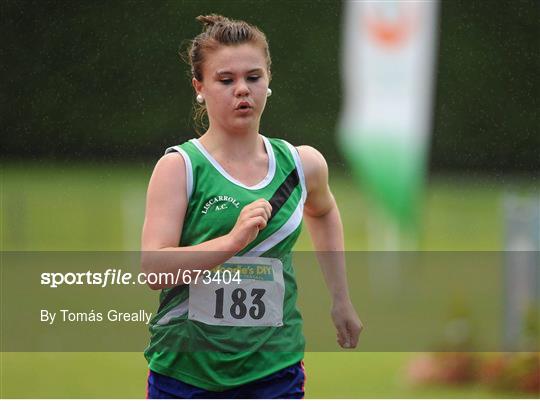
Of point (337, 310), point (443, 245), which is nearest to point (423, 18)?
point (443, 245)

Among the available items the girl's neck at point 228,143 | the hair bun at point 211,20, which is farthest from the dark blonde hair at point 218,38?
the girl's neck at point 228,143

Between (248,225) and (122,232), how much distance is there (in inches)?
321

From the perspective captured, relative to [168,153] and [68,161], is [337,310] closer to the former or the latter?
[168,153]

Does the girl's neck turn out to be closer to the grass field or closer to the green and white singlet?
the green and white singlet

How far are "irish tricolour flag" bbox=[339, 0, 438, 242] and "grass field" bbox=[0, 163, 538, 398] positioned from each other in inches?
16.6

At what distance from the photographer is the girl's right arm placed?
234 cm

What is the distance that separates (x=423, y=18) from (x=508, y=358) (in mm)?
4547

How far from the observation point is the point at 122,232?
1038 cm

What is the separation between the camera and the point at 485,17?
39.2ft

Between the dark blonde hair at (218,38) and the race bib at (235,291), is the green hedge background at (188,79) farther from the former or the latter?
the race bib at (235,291)

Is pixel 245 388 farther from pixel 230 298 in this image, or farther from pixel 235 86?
pixel 235 86

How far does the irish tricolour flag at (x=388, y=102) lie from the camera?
28.0ft

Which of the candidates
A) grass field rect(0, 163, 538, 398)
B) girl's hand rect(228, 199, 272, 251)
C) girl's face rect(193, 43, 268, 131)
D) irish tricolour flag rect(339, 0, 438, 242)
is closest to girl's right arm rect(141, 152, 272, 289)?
girl's hand rect(228, 199, 272, 251)

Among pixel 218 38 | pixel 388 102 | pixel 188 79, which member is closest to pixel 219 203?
pixel 218 38
